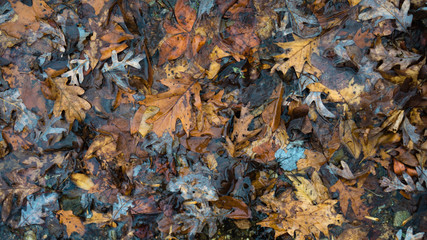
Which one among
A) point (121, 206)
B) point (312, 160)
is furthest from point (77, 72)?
point (312, 160)

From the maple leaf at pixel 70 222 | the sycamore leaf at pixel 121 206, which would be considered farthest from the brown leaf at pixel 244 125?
the maple leaf at pixel 70 222

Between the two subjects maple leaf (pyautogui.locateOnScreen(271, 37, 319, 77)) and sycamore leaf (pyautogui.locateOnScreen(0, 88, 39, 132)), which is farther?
sycamore leaf (pyautogui.locateOnScreen(0, 88, 39, 132))

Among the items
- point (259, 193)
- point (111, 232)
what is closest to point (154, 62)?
point (259, 193)

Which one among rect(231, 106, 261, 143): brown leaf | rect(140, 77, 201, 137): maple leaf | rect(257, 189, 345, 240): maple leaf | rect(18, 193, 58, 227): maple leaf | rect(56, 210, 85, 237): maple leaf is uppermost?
rect(140, 77, 201, 137): maple leaf

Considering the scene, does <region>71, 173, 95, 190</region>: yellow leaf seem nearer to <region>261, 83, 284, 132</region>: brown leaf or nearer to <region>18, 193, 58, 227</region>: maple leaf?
<region>18, 193, 58, 227</region>: maple leaf

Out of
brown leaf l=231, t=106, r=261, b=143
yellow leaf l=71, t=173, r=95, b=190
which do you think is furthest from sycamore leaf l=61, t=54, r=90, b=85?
brown leaf l=231, t=106, r=261, b=143

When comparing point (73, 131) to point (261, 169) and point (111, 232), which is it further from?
point (261, 169)

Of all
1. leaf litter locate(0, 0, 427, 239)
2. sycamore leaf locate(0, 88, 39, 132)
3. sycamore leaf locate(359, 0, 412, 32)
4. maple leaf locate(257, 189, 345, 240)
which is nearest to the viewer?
sycamore leaf locate(359, 0, 412, 32)

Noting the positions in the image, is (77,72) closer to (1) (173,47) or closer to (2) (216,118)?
(1) (173,47)
